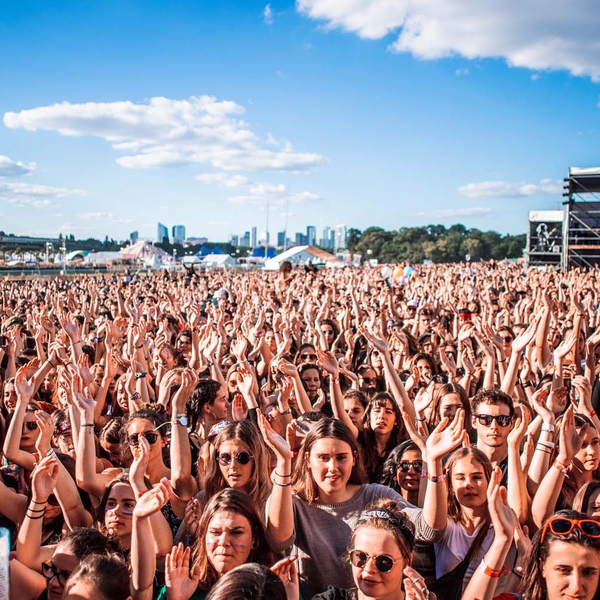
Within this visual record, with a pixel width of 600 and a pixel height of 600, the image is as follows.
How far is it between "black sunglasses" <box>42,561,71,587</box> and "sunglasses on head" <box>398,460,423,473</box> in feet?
6.37

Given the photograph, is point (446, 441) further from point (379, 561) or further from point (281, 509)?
point (281, 509)

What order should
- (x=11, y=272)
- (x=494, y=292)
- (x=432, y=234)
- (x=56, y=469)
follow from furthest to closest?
(x=432, y=234), (x=11, y=272), (x=494, y=292), (x=56, y=469)

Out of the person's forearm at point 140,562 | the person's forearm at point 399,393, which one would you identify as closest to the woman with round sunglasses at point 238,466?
the person's forearm at point 140,562

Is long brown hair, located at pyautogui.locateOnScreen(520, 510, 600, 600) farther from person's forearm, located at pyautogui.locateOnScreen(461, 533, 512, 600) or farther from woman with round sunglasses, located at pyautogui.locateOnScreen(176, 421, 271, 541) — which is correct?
woman with round sunglasses, located at pyautogui.locateOnScreen(176, 421, 271, 541)

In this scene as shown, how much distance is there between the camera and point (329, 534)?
286cm

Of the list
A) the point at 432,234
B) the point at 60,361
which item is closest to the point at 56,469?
the point at 60,361

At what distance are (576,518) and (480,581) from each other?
527 millimetres

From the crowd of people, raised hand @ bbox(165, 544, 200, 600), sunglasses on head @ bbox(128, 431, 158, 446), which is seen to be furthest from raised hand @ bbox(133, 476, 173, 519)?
sunglasses on head @ bbox(128, 431, 158, 446)

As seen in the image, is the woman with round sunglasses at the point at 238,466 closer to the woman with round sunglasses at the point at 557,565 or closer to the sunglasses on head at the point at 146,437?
the sunglasses on head at the point at 146,437

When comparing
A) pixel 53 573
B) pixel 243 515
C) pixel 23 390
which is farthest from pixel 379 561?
pixel 23 390

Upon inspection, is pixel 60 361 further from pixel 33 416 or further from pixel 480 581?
pixel 480 581

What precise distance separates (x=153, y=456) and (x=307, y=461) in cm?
103

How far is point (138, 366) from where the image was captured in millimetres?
5859

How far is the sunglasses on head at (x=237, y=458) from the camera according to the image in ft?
10.2
